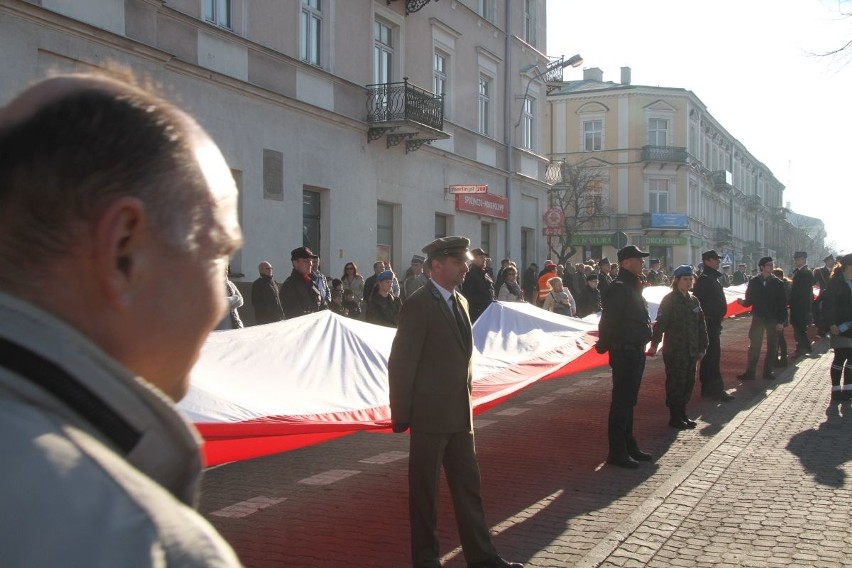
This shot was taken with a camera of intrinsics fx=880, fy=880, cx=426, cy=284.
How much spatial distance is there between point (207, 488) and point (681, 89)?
6096 centimetres

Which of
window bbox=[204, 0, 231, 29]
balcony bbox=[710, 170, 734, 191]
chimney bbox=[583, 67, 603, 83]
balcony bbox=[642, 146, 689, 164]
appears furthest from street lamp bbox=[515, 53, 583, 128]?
balcony bbox=[710, 170, 734, 191]

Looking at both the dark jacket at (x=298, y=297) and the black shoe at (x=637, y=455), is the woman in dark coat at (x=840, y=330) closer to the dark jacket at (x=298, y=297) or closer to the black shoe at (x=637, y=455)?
the black shoe at (x=637, y=455)

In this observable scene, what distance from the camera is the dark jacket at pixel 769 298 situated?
50.6ft

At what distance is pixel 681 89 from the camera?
6291cm

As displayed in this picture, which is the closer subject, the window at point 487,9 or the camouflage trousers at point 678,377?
the camouflage trousers at point 678,377

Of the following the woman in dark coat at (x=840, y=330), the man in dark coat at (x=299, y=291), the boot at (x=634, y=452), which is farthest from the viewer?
the woman in dark coat at (x=840, y=330)

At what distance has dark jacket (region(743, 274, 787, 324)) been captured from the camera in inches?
607

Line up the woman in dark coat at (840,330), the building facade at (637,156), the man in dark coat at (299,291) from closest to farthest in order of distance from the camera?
1. the man in dark coat at (299,291)
2. the woman in dark coat at (840,330)
3. the building facade at (637,156)

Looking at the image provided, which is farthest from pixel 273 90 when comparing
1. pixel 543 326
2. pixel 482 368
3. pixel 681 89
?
pixel 681 89

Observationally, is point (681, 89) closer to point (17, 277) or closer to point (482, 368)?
point (482, 368)

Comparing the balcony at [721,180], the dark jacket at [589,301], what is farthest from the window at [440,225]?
the balcony at [721,180]

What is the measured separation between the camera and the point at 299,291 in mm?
11477

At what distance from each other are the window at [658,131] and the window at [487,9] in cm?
3758

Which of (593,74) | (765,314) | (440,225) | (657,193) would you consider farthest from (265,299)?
(593,74)
